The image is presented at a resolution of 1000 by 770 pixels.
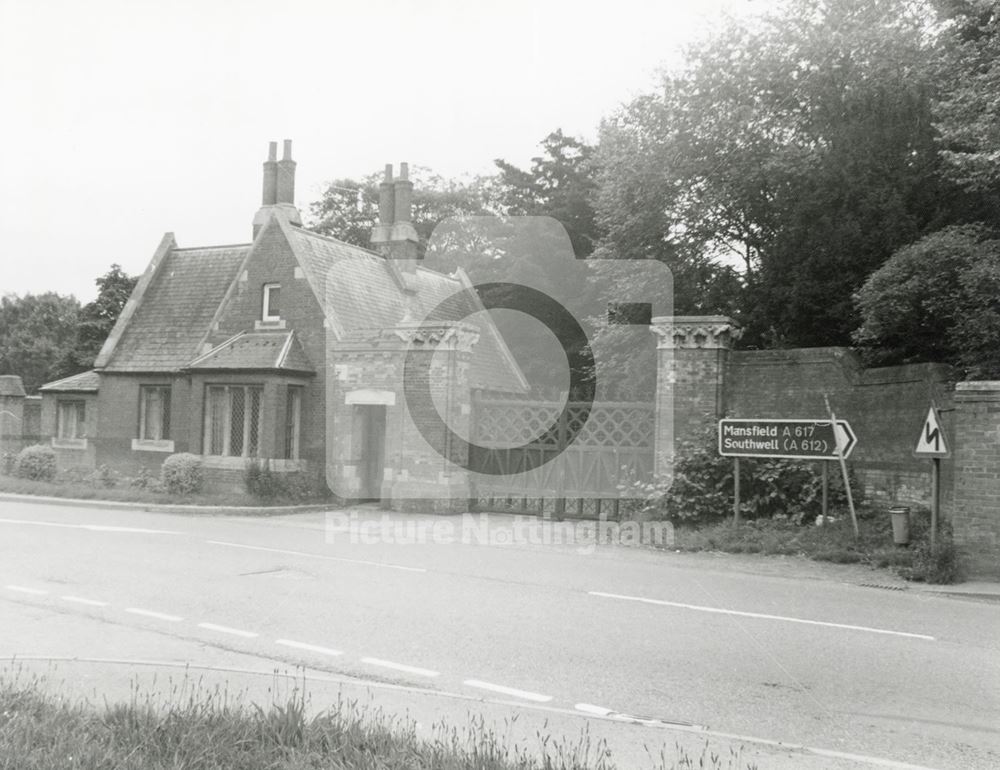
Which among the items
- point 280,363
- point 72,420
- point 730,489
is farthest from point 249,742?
point 72,420

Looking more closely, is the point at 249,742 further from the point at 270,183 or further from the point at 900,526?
the point at 270,183

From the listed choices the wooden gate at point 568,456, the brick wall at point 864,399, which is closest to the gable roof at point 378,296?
the wooden gate at point 568,456

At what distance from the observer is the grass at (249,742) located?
434 centimetres

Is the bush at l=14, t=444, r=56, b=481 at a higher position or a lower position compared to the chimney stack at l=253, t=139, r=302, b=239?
lower

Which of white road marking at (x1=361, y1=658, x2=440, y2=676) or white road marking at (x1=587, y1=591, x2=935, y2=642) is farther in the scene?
white road marking at (x1=587, y1=591, x2=935, y2=642)

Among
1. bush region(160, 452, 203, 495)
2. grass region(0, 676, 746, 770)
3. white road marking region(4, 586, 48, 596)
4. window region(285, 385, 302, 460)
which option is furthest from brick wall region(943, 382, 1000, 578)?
bush region(160, 452, 203, 495)

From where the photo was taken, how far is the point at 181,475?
21.4m

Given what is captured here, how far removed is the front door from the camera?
69.6 ft

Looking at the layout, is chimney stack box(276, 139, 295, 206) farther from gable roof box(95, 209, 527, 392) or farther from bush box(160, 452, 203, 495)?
bush box(160, 452, 203, 495)

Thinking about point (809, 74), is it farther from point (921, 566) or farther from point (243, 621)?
point (243, 621)

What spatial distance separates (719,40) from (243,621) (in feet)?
81.6

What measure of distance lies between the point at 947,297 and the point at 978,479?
5.97 m

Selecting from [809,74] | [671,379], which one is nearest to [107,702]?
[671,379]

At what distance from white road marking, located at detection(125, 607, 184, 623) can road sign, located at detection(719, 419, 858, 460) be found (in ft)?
31.0
